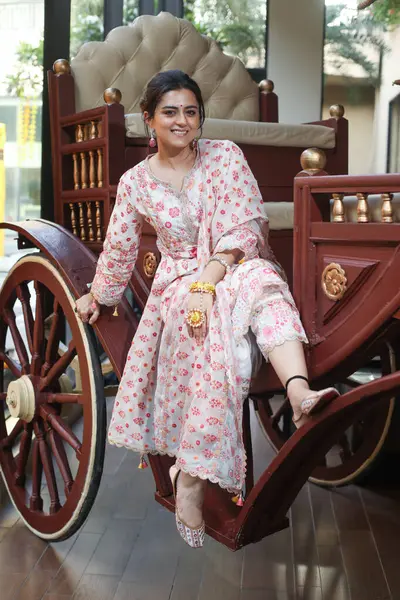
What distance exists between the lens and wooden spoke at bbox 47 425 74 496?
8.09 feet

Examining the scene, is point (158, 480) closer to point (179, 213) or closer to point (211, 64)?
point (179, 213)

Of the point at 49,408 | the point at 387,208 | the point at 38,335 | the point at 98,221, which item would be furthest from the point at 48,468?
the point at 387,208

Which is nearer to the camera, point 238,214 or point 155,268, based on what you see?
point 238,214

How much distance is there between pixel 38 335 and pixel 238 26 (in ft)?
9.99

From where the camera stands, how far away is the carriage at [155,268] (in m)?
1.75

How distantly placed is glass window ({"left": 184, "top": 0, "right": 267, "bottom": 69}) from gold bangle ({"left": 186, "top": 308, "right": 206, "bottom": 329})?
3.39 m

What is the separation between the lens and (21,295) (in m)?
2.65

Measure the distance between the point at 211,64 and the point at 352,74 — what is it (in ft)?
5.17

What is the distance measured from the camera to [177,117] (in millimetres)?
1974

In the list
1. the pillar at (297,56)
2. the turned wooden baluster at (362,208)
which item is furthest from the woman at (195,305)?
the pillar at (297,56)

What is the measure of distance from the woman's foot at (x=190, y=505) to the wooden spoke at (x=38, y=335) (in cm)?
82

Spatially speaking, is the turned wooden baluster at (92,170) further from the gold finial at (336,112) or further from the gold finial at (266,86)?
the gold finial at (266,86)

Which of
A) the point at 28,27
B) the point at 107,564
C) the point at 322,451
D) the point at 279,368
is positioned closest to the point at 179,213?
the point at 279,368

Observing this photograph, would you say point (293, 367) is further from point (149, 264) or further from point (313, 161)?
point (149, 264)
